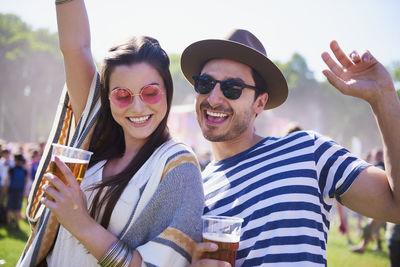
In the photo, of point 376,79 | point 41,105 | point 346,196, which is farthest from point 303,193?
point 41,105

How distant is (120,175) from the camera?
6.77 feet

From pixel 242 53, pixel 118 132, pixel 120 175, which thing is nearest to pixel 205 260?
pixel 120 175

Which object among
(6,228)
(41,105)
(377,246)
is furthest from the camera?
(41,105)

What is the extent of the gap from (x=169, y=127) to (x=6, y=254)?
6.33 meters

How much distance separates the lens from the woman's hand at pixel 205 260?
5.60ft

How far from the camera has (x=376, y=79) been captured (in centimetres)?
213

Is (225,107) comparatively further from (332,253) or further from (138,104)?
(332,253)

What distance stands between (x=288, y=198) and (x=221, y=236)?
2.11 feet

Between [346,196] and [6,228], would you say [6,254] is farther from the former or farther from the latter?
[346,196]

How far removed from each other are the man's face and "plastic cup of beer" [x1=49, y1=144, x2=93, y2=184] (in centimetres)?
118

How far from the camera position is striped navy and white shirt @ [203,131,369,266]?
2125 mm

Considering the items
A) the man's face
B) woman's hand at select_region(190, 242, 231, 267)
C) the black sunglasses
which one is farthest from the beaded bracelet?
the black sunglasses

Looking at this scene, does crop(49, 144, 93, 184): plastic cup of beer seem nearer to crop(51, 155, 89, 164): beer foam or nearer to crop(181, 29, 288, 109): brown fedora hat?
crop(51, 155, 89, 164): beer foam

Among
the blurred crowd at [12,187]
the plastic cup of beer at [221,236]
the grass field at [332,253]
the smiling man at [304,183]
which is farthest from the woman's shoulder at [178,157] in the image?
the blurred crowd at [12,187]
